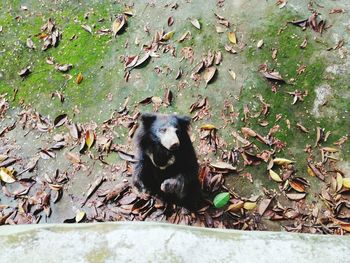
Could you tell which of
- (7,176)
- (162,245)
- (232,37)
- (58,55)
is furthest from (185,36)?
(162,245)

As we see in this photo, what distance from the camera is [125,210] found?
4484 millimetres

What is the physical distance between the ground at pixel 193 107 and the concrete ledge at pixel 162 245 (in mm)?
1635

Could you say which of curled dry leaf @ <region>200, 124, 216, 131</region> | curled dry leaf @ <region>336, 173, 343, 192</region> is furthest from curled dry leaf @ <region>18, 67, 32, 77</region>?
curled dry leaf @ <region>336, 173, 343, 192</region>

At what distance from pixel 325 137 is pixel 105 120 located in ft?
8.27

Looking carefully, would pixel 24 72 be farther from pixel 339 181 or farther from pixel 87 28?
pixel 339 181

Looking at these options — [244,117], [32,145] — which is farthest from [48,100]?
[244,117]

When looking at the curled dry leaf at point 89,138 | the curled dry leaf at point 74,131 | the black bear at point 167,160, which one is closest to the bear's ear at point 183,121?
the black bear at point 167,160

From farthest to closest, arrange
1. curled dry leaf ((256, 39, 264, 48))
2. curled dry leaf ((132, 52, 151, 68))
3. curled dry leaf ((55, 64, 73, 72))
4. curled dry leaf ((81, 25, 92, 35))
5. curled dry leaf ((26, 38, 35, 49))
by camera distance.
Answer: curled dry leaf ((26, 38, 35, 49)) < curled dry leaf ((81, 25, 92, 35)) < curled dry leaf ((55, 64, 73, 72)) < curled dry leaf ((132, 52, 151, 68)) < curled dry leaf ((256, 39, 264, 48))

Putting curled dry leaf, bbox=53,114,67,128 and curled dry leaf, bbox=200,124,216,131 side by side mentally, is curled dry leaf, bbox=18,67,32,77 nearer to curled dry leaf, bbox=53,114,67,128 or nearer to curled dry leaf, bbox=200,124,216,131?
curled dry leaf, bbox=53,114,67,128

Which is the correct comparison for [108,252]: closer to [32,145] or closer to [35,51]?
[32,145]

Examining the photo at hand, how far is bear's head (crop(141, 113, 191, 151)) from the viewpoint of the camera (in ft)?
11.8

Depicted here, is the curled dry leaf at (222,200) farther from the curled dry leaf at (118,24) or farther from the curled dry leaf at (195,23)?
the curled dry leaf at (118,24)

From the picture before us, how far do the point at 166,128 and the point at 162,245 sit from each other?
1347mm

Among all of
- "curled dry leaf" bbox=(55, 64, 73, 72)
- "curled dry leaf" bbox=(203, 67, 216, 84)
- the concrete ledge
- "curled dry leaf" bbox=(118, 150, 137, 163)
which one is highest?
the concrete ledge
